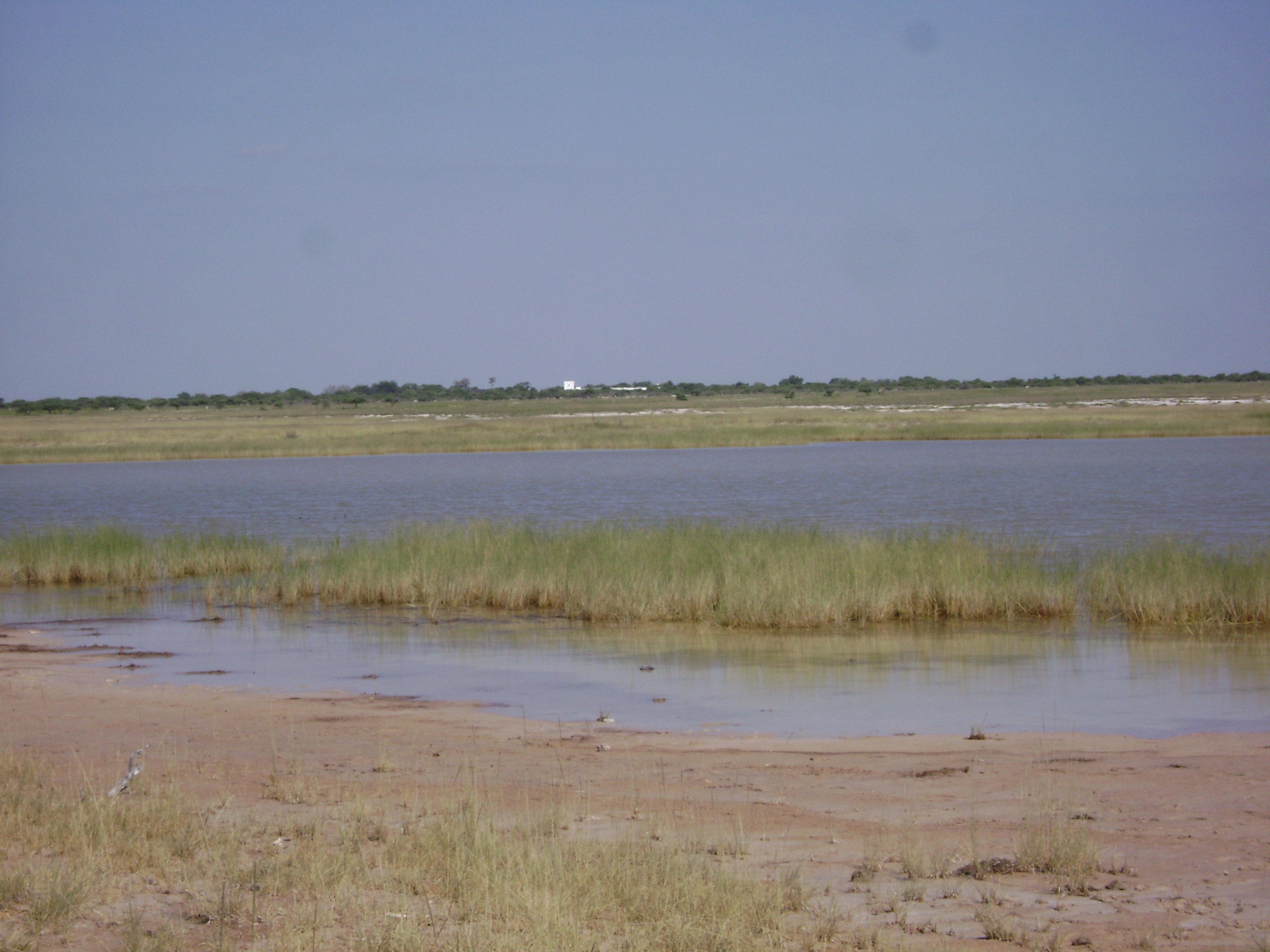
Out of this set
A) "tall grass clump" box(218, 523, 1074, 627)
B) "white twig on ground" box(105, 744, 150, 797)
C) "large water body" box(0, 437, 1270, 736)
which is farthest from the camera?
"tall grass clump" box(218, 523, 1074, 627)

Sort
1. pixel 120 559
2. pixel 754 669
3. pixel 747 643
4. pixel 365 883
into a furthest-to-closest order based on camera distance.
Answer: pixel 120 559 → pixel 747 643 → pixel 754 669 → pixel 365 883

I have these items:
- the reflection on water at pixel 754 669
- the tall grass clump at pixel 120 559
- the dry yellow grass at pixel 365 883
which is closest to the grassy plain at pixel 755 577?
the tall grass clump at pixel 120 559

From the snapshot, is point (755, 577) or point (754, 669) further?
point (755, 577)

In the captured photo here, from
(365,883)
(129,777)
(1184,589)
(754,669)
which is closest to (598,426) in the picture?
(1184,589)

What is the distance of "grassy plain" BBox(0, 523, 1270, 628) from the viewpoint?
1414cm

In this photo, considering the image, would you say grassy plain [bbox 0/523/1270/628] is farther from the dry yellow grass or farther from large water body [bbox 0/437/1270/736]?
the dry yellow grass

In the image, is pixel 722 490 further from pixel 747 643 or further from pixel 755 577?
pixel 747 643

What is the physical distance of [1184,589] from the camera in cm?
1370

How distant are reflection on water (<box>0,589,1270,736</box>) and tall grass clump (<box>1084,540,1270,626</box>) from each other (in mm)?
513

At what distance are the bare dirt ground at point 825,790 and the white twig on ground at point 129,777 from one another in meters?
0.25

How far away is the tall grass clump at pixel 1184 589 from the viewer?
44.3 ft

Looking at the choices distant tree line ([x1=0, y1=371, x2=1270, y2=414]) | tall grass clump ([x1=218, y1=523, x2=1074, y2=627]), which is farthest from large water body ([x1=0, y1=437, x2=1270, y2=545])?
distant tree line ([x1=0, y1=371, x2=1270, y2=414])

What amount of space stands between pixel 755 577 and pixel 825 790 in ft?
23.8

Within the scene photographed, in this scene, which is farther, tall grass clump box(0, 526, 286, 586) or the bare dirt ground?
tall grass clump box(0, 526, 286, 586)
